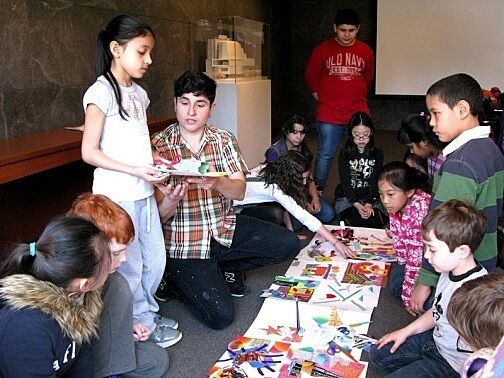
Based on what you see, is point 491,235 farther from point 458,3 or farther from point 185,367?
point 458,3

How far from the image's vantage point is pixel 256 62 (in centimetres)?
563

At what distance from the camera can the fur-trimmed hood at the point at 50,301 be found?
1.29 meters

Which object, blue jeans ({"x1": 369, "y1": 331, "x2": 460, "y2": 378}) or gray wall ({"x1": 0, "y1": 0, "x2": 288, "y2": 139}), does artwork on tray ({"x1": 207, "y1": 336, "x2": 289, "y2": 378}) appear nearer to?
blue jeans ({"x1": 369, "y1": 331, "x2": 460, "y2": 378})

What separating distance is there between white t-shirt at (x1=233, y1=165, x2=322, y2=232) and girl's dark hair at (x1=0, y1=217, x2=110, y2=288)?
5.41 ft

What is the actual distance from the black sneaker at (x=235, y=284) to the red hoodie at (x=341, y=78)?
190 centimetres

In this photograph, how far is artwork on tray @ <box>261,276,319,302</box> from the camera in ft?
8.21

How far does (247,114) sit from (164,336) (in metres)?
3.11

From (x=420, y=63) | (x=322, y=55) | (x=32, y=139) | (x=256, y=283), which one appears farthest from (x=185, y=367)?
(x=420, y=63)

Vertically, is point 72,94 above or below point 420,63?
below

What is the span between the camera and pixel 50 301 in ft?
4.32

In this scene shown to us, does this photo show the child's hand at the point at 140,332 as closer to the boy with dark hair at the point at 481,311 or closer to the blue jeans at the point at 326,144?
the boy with dark hair at the point at 481,311

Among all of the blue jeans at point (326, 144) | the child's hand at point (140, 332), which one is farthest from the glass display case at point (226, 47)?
the child's hand at point (140, 332)

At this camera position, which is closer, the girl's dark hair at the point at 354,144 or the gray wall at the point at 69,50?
the gray wall at the point at 69,50

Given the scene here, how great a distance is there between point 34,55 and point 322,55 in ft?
7.11
